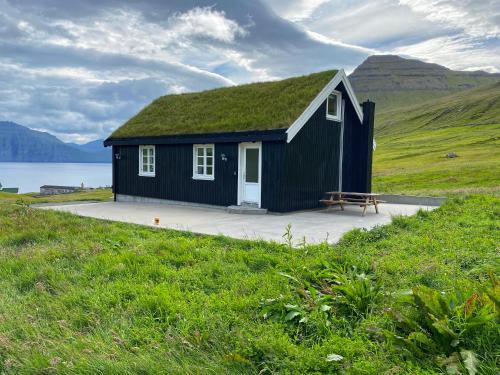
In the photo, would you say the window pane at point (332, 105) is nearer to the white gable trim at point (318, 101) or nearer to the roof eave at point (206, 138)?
the white gable trim at point (318, 101)

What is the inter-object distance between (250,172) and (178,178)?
372 cm

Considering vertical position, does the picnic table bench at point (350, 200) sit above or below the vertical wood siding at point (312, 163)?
below

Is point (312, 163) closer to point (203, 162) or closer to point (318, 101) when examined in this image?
point (318, 101)

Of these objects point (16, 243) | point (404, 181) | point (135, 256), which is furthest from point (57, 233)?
point (404, 181)

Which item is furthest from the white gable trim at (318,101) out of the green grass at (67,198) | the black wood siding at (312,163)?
the green grass at (67,198)

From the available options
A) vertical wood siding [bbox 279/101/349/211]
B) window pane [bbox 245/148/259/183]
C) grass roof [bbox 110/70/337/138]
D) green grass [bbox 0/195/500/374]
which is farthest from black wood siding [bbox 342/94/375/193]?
green grass [bbox 0/195/500/374]

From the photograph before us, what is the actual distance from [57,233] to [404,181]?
28.4 meters

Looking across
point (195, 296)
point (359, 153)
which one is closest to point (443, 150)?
point (359, 153)

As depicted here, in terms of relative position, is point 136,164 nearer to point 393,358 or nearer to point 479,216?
point 479,216

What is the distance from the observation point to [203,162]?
1531 centimetres

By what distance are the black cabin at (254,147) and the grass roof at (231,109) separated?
52 millimetres

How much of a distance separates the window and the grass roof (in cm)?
72

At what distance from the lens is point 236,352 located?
137 inches

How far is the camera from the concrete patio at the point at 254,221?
9.31m
